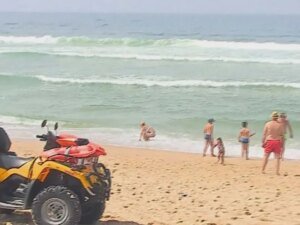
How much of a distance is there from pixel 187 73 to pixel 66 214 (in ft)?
83.8

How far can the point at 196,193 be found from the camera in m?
8.89

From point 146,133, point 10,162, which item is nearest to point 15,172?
point 10,162

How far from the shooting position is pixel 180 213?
7.61 meters

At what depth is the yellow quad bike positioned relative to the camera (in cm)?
617

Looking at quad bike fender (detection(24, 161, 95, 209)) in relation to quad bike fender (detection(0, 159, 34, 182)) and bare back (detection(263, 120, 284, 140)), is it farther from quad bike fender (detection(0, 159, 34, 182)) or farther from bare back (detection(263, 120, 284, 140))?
bare back (detection(263, 120, 284, 140))

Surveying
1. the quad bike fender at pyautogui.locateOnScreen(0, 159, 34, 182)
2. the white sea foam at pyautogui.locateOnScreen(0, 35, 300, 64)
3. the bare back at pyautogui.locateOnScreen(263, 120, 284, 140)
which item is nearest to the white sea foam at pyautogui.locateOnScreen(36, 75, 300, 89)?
the white sea foam at pyautogui.locateOnScreen(0, 35, 300, 64)

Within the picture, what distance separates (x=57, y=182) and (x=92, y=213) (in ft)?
2.11

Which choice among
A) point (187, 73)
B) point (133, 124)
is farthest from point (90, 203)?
point (187, 73)

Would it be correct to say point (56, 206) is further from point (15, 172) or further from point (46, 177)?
point (15, 172)

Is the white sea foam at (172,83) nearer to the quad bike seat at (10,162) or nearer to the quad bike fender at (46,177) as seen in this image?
the quad bike seat at (10,162)

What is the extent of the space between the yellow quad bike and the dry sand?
574 millimetres

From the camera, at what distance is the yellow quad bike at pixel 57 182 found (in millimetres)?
6172

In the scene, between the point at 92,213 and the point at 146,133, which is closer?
the point at 92,213

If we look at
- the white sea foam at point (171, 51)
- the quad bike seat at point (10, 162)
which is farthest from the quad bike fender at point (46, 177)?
the white sea foam at point (171, 51)
